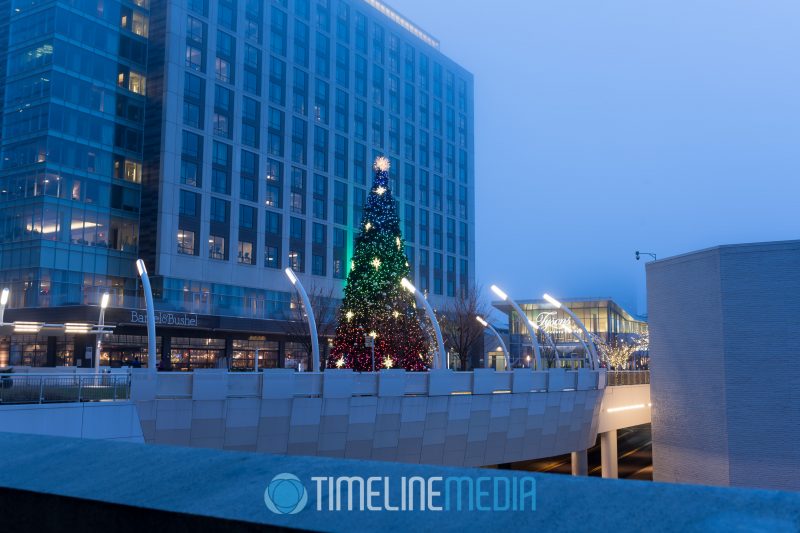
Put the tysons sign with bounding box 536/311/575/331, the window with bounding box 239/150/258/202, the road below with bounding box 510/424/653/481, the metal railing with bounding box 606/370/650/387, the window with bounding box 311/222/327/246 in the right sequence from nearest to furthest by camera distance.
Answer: the metal railing with bounding box 606/370/650/387, the road below with bounding box 510/424/653/481, the window with bounding box 239/150/258/202, the tysons sign with bounding box 536/311/575/331, the window with bounding box 311/222/327/246

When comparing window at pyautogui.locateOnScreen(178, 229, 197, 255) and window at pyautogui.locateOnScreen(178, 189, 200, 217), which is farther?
window at pyautogui.locateOnScreen(178, 189, 200, 217)

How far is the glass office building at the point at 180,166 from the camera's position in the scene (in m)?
56.3

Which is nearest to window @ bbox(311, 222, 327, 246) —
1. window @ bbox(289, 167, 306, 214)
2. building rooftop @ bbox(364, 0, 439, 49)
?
window @ bbox(289, 167, 306, 214)

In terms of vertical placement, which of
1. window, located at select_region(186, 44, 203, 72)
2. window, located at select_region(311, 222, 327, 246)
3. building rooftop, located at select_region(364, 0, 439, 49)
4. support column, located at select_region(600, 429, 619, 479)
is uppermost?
building rooftop, located at select_region(364, 0, 439, 49)

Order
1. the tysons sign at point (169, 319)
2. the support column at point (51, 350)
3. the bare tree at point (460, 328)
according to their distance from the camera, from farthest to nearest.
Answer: the bare tree at point (460, 328)
the support column at point (51, 350)
the tysons sign at point (169, 319)

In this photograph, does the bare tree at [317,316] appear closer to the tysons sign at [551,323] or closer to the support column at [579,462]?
the tysons sign at [551,323]

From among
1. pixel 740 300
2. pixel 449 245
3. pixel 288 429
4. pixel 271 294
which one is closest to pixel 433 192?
pixel 449 245

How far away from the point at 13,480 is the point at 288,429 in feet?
60.5

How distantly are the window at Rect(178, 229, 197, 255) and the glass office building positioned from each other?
0.12m

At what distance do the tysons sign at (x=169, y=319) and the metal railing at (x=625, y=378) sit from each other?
32.5 meters

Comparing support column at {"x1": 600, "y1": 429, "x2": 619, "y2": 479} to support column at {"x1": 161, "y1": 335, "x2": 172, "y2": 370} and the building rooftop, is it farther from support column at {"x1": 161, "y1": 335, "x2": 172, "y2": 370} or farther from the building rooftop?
the building rooftop

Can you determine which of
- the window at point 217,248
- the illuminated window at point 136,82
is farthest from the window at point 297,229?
the illuminated window at point 136,82

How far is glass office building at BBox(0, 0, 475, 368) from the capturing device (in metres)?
56.3

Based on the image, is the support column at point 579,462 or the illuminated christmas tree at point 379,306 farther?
the illuminated christmas tree at point 379,306
